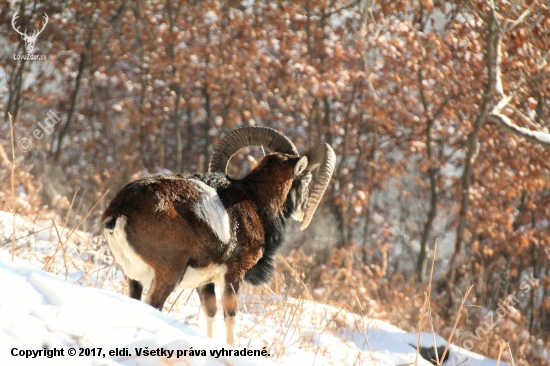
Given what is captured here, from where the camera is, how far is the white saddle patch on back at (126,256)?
14.0 feet

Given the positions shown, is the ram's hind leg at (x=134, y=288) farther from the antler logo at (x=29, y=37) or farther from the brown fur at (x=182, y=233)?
the antler logo at (x=29, y=37)

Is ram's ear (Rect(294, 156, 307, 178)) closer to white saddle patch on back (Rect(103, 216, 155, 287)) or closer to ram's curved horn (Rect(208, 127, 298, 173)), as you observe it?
ram's curved horn (Rect(208, 127, 298, 173))

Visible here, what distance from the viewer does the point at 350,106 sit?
16531 millimetres

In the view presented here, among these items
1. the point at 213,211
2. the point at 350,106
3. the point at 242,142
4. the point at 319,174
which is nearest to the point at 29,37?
the point at 350,106

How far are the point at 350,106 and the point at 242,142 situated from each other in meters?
10.9

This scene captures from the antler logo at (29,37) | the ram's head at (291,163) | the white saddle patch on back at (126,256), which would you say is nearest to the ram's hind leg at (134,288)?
the white saddle patch on back at (126,256)

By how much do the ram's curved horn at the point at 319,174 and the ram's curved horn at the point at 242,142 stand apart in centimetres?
27

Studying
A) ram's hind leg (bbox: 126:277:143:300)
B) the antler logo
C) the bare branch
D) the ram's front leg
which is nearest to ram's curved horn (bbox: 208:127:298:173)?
the ram's front leg

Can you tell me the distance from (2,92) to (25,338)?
17579 millimetres

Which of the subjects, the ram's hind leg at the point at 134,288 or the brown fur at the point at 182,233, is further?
the ram's hind leg at the point at 134,288

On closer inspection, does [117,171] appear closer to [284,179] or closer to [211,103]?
[211,103]

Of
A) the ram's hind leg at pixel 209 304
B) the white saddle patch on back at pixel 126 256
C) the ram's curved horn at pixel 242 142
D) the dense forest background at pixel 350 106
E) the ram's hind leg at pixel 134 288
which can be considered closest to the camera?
the white saddle patch on back at pixel 126 256

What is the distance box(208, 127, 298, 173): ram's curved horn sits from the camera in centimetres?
594

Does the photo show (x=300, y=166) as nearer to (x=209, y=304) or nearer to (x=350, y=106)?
(x=209, y=304)
